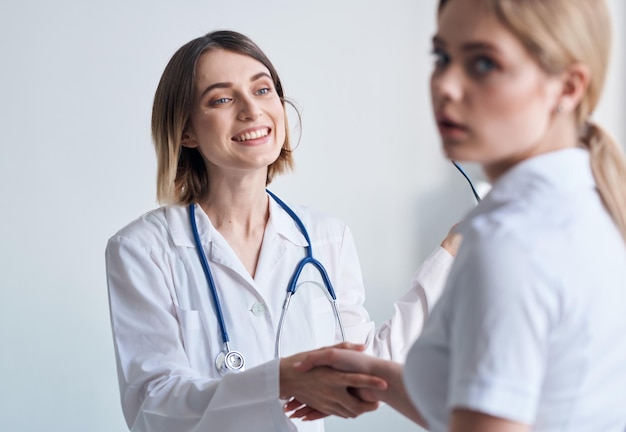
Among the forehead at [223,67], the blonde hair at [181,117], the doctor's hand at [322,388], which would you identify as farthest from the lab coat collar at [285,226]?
the doctor's hand at [322,388]

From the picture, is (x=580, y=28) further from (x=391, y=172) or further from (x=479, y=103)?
(x=391, y=172)

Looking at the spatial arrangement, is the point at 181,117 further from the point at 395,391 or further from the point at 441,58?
the point at 441,58

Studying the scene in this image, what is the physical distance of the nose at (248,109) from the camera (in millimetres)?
1581

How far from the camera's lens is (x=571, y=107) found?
2.48ft

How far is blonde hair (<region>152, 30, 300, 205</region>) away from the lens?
1627 mm

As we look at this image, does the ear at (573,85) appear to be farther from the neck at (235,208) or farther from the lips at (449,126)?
the neck at (235,208)

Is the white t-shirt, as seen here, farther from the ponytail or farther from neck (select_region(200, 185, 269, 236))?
neck (select_region(200, 185, 269, 236))

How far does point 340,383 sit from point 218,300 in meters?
0.40

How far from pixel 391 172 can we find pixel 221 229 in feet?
3.57

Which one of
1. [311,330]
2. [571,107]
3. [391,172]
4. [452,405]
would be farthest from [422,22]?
[452,405]

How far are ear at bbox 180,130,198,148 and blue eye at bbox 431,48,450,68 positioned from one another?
36.8 inches

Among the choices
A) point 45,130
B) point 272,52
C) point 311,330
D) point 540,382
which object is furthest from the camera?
point 272,52

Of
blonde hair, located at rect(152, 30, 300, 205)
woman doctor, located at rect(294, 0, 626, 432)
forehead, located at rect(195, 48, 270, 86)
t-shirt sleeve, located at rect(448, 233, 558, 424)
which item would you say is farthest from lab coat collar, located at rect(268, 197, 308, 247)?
t-shirt sleeve, located at rect(448, 233, 558, 424)

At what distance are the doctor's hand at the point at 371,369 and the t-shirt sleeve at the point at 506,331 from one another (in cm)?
39
